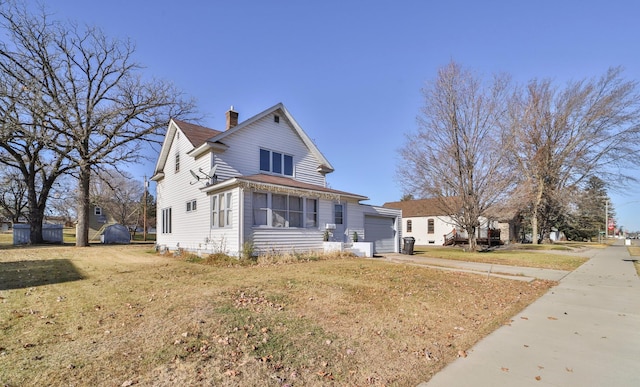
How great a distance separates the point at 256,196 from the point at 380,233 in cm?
905

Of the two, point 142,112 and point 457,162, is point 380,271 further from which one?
point 142,112

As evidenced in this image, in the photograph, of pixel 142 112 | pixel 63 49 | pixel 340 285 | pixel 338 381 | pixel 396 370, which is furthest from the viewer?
pixel 142 112

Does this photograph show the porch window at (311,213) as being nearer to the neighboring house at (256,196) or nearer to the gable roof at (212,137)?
the neighboring house at (256,196)

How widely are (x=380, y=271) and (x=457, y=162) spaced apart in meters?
12.6

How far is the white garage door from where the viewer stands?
18.8 m

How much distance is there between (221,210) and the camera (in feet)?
45.4

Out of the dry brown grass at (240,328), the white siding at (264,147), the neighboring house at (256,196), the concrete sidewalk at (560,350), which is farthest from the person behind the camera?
the white siding at (264,147)

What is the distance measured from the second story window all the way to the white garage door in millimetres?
5278

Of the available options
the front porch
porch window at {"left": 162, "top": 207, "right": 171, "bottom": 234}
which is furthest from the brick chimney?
the front porch

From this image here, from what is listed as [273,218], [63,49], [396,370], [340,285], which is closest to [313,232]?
[273,218]

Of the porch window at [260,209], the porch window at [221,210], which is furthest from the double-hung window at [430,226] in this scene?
the porch window at [221,210]

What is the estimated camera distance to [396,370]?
359 centimetres

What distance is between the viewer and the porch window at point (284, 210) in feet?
44.1

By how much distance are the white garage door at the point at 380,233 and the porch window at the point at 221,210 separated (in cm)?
826
